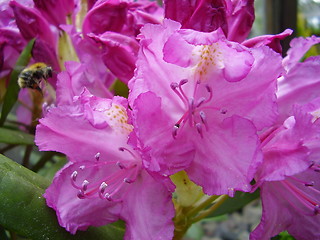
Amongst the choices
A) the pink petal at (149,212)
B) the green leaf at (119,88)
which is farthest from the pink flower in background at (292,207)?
the green leaf at (119,88)

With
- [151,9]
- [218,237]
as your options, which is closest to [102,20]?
[151,9]

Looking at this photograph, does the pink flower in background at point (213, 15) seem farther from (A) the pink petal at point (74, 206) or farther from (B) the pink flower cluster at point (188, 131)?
(A) the pink petal at point (74, 206)

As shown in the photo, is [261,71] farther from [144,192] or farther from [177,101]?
[144,192]

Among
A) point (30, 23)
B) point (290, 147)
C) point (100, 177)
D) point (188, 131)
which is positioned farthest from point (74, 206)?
point (30, 23)

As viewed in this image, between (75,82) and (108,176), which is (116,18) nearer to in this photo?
(75,82)

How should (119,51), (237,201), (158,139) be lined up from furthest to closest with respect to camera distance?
(237,201) < (119,51) < (158,139)

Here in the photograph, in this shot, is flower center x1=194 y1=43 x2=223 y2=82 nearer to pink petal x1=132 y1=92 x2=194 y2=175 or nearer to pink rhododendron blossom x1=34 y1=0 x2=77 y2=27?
pink petal x1=132 y1=92 x2=194 y2=175
